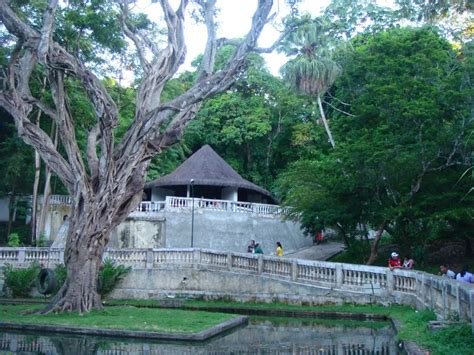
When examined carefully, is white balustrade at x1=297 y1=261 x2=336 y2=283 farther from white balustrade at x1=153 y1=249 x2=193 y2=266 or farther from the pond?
white balustrade at x1=153 y1=249 x2=193 y2=266

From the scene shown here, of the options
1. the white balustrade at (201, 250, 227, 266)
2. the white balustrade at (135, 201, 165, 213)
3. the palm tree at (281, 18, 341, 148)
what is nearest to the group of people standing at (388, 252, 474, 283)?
the white balustrade at (201, 250, 227, 266)

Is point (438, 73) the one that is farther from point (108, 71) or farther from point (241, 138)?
point (241, 138)

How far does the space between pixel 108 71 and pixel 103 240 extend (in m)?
15.5

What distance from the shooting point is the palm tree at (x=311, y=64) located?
113ft

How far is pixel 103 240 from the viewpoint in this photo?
58.3ft

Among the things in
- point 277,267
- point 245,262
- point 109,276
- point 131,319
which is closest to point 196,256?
point 245,262

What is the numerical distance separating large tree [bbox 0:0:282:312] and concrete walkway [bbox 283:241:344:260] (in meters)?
15.1

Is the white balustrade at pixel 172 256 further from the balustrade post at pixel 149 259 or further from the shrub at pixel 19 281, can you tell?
the shrub at pixel 19 281

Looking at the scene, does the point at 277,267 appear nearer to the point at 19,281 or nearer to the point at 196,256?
the point at 196,256

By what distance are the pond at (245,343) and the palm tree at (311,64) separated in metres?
19.8

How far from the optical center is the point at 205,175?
36.5 meters

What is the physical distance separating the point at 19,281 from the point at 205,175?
15384 mm

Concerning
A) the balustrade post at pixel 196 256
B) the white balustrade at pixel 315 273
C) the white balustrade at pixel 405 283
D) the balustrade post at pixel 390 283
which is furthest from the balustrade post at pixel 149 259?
the white balustrade at pixel 405 283

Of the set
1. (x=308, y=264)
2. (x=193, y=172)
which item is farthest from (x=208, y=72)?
(x=193, y=172)
